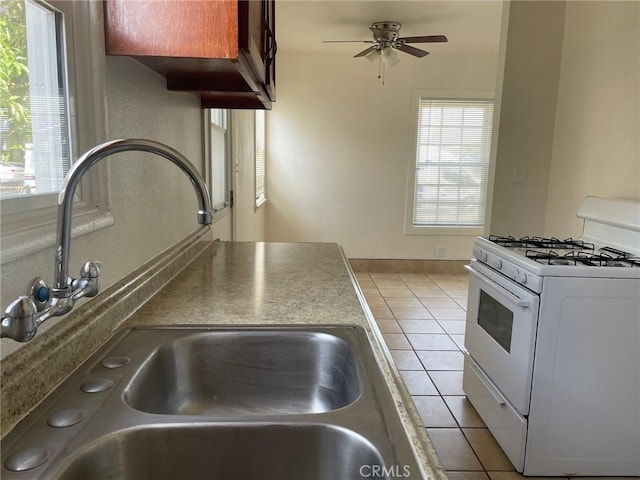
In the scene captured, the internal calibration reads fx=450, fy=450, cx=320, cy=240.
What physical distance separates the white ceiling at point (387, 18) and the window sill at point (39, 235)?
2946 mm

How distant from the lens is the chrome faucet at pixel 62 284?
1.97ft

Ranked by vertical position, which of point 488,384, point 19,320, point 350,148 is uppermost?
point 350,148

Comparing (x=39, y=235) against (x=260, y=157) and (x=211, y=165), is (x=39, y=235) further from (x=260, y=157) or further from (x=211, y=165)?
(x=260, y=157)

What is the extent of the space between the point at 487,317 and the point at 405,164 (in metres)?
3.29

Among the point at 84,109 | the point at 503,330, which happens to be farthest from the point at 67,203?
the point at 503,330

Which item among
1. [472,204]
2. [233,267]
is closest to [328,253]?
[233,267]

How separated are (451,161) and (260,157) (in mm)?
2220

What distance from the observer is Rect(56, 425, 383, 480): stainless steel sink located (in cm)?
66

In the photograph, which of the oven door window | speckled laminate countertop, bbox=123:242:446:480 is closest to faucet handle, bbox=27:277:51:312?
speckled laminate countertop, bbox=123:242:446:480

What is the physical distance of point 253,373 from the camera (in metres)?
1.08

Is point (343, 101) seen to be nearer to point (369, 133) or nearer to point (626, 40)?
point (369, 133)

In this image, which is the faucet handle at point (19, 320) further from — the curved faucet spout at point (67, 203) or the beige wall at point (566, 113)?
the beige wall at point (566, 113)

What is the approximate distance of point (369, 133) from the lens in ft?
17.0

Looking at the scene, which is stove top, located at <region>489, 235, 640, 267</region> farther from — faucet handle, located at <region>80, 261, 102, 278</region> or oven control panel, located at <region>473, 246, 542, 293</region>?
faucet handle, located at <region>80, 261, 102, 278</region>
